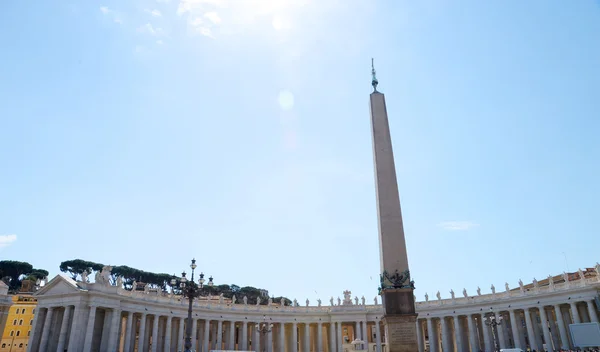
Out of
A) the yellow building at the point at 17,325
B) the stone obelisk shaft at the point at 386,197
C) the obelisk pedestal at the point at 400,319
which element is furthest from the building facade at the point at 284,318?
the stone obelisk shaft at the point at 386,197

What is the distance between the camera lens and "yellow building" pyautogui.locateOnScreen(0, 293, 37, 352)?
54094 millimetres

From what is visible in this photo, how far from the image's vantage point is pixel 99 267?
85.6m

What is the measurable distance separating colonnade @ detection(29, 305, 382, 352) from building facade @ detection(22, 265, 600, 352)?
96 mm

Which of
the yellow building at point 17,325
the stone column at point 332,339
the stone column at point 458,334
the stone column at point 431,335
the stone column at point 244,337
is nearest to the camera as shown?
the stone column at point 458,334

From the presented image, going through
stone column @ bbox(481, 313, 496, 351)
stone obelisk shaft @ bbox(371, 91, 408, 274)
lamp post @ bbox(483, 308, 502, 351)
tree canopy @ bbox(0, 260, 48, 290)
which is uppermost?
tree canopy @ bbox(0, 260, 48, 290)

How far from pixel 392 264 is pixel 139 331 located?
3986 centimetres

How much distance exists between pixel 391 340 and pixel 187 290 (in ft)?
41.0

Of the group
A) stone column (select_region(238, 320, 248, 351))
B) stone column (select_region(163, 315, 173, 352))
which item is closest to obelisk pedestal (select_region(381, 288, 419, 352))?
stone column (select_region(163, 315, 173, 352))

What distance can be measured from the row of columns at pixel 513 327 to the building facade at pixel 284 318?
111mm

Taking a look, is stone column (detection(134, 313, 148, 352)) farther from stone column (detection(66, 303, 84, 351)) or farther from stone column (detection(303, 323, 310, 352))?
stone column (detection(303, 323, 310, 352))

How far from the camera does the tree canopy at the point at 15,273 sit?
248ft

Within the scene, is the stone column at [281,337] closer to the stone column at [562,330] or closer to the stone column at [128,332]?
the stone column at [128,332]

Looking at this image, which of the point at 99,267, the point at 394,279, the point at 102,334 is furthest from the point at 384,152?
the point at 99,267

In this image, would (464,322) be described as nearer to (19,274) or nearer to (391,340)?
(391,340)
